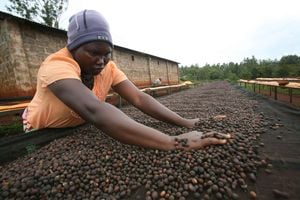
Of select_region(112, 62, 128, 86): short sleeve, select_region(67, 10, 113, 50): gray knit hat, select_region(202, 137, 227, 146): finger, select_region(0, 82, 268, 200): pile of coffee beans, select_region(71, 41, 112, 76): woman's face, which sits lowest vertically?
select_region(0, 82, 268, 200): pile of coffee beans

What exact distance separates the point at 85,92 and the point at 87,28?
0.54 metres

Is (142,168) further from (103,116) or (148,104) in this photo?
(148,104)

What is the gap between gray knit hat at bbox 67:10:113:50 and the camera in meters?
1.56

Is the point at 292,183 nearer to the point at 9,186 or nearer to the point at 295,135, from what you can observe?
the point at 295,135

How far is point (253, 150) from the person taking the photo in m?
1.65

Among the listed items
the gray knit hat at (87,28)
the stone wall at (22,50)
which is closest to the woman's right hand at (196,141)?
the gray knit hat at (87,28)

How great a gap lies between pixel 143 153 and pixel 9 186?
0.89 m

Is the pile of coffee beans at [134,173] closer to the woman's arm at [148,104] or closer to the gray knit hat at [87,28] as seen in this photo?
the woman's arm at [148,104]

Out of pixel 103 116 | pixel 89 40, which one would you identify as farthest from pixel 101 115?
pixel 89 40

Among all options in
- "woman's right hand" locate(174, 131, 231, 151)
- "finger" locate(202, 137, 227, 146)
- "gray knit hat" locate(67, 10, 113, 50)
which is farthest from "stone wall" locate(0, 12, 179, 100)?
"finger" locate(202, 137, 227, 146)

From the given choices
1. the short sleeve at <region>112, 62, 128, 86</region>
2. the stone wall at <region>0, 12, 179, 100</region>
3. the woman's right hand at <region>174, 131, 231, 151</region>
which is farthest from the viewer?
the stone wall at <region>0, 12, 179, 100</region>

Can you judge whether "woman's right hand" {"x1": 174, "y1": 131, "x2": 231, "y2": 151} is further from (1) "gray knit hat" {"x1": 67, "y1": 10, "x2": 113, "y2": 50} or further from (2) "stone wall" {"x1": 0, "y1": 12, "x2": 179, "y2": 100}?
(2) "stone wall" {"x1": 0, "y1": 12, "x2": 179, "y2": 100}

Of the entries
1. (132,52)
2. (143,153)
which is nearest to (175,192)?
(143,153)

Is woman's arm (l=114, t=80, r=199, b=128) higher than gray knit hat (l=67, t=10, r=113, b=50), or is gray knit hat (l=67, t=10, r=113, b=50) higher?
gray knit hat (l=67, t=10, r=113, b=50)
